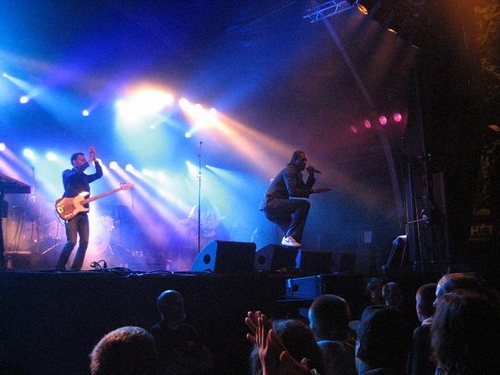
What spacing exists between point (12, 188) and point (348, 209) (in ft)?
30.7

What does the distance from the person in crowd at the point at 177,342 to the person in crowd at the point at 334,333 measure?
146cm

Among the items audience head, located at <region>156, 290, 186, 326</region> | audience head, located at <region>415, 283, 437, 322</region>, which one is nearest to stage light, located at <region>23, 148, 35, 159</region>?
audience head, located at <region>156, 290, 186, 326</region>

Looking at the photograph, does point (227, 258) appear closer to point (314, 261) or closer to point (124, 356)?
point (314, 261)

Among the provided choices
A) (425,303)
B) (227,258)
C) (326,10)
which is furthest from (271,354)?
(326,10)

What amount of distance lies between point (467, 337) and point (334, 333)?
61.9 inches

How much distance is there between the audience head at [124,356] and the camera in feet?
6.05

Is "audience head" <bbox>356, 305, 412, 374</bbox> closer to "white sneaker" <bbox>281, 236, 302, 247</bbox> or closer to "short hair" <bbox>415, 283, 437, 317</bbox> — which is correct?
"short hair" <bbox>415, 283, 437, 317</bbox>

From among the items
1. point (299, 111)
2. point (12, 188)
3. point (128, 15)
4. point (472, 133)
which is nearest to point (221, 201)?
point (299, 111)

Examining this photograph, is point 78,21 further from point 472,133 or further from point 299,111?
point 472,133

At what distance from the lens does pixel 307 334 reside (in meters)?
2.06

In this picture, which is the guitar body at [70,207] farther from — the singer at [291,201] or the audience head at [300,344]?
the audience head at [300,344]

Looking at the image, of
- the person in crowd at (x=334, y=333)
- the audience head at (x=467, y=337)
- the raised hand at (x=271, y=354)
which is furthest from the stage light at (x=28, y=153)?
the audience head at (x=467, y=337)

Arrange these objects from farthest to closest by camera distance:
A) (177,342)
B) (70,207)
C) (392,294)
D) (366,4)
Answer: (70,207)
(366,4)
(392,294)
(177,342)

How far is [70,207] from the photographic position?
7.52 meters
